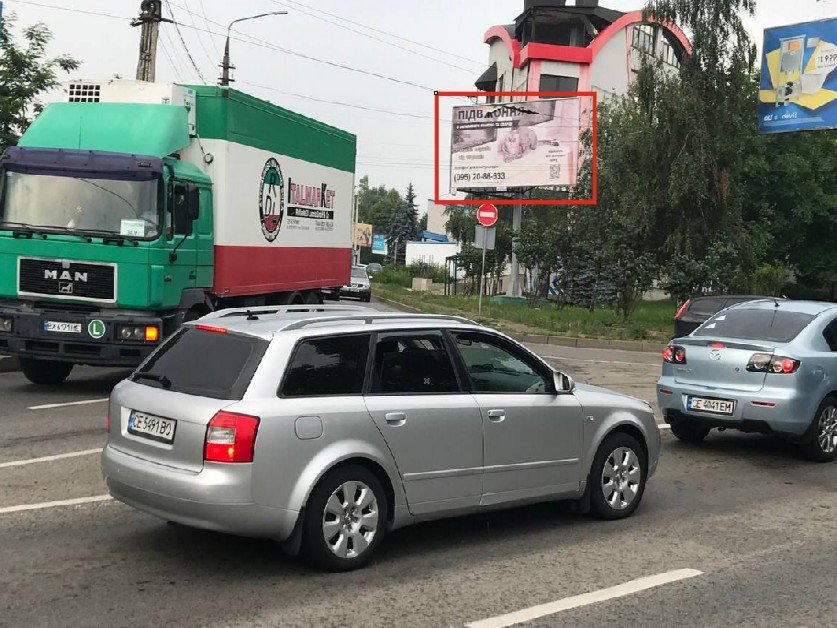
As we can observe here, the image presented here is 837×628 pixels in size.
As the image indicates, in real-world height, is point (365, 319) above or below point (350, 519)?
above

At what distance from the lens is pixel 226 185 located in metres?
13.3

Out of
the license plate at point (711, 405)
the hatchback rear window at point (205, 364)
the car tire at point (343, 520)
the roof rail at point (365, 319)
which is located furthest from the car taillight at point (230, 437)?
the license plate at point (711, 405)

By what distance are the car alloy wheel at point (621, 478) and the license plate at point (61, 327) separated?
7.04m

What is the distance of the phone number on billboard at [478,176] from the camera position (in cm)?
3916

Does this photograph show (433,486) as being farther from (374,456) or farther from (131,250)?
(131,250)

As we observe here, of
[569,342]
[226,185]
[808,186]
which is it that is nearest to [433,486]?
[226,185]

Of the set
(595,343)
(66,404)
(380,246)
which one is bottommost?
(595,343)

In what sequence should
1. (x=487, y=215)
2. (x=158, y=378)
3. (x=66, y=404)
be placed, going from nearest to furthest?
(x=158, y=378), (x=66, y=404), (x=487, y=215)

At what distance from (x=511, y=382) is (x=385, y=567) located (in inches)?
59.8

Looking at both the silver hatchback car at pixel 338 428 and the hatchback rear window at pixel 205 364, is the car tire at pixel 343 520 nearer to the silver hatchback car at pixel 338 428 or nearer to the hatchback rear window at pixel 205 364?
the silver hatchback car at pixel 338 428

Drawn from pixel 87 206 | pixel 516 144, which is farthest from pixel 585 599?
pixel 516 144

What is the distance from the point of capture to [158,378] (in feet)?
19.1

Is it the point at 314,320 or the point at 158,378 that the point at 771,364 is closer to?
the point at 314,320

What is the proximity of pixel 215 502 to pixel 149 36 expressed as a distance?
18632 mm
